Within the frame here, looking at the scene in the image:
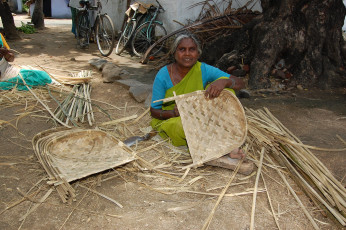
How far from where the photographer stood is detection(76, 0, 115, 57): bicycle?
595 cm

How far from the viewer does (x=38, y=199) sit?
1.65 m

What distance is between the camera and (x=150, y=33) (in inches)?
228

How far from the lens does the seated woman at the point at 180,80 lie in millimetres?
2092

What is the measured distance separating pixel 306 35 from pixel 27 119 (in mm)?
3363

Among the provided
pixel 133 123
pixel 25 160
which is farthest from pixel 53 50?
pixel 25 160

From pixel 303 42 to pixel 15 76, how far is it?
3552mm

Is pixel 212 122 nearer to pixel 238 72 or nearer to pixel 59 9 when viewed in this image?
pixel 238 72

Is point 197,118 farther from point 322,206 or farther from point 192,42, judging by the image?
point 322,206

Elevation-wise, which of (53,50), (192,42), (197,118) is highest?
Result: (192,42)

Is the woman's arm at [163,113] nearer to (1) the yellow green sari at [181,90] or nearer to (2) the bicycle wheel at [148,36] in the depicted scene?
(1) the yellow green sari at [181,90]

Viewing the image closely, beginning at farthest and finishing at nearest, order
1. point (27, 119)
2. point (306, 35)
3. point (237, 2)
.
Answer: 1. point (237, 2)
2. point (306, 35)
3. point (27, 119)

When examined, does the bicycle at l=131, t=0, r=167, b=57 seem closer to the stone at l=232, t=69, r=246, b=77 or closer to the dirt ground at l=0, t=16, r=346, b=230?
the stone at l=232, t=69, r=246, b=77

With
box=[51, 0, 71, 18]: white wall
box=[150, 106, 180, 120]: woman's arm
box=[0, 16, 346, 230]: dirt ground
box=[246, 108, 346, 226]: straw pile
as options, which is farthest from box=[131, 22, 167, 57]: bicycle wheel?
box=[51, 0, 71, 18]: white wall

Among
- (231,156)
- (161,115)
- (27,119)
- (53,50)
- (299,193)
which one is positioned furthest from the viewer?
(53,50)
